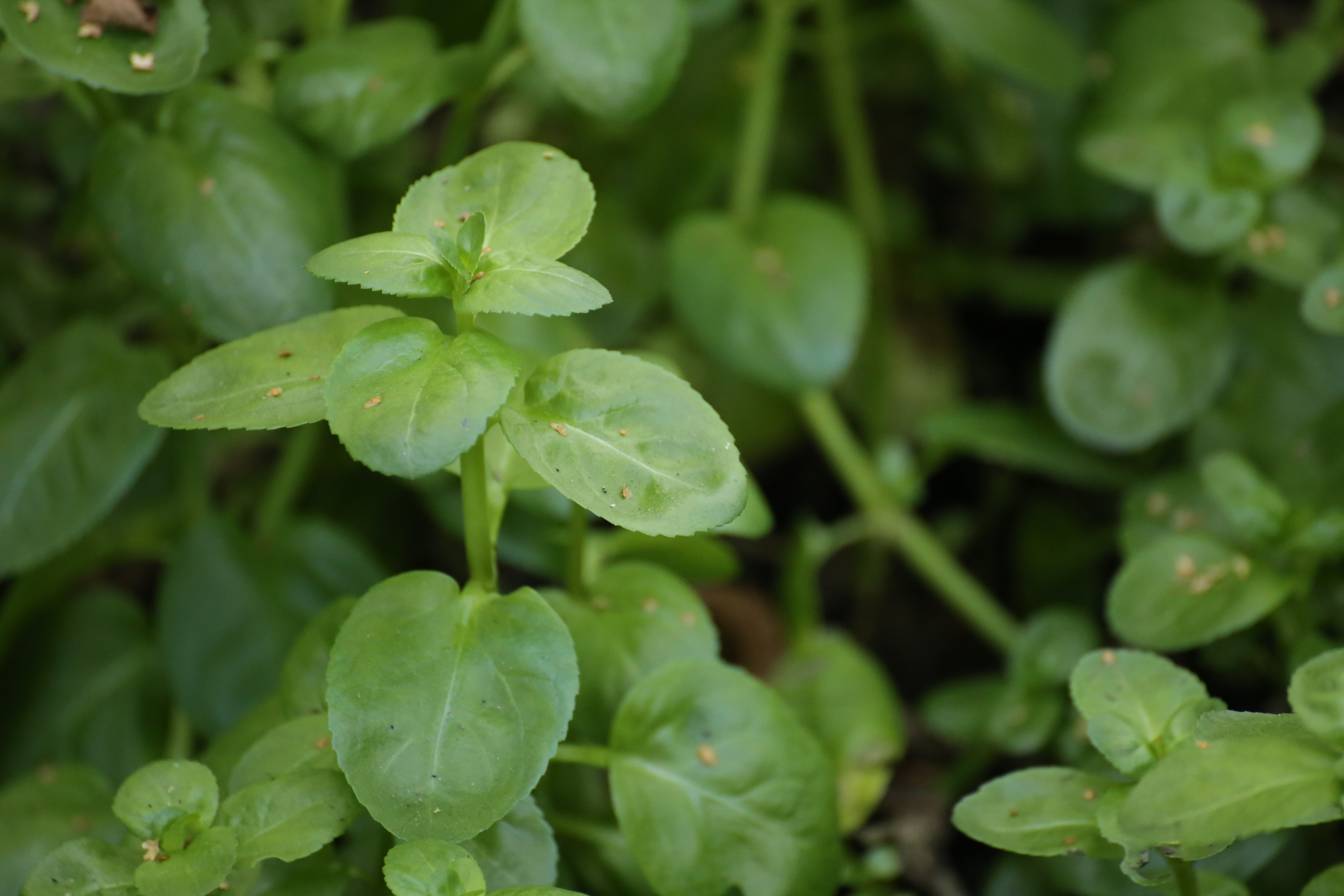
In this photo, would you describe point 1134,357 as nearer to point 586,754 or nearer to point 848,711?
point 848,711

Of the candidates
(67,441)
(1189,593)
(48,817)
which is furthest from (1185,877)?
(67,441)

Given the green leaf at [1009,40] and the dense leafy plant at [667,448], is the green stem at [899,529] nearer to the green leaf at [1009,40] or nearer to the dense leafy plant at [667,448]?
the dense leafy plant at [667,448]

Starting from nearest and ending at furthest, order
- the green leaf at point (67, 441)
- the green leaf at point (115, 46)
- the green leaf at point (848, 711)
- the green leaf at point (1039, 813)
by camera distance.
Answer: the green leaf at point (1039, 813), the green leaf at point (115, 46), the green leaf at point (67, 441), the green leaf at point (848, 711)

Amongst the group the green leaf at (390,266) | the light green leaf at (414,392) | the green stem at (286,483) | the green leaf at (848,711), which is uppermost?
the green leaf at (390,266)

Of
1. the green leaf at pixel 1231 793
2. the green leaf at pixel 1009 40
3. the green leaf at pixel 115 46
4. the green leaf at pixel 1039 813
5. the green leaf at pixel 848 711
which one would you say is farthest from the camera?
the green leaf at pixel 1009 40

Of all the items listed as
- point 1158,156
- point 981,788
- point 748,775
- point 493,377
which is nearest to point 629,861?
point 748,775

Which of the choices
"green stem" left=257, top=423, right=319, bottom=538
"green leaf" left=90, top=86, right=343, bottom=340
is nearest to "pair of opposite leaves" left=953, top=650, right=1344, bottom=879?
"green leaf" left=90, top=86, right=343, bottom=340

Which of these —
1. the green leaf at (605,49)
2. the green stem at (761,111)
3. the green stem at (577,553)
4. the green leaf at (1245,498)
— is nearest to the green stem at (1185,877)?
the green leaf at (1245,498)

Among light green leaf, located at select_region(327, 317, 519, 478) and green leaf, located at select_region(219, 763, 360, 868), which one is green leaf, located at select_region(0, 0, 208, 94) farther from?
green leaf, located at select_region(219, 763, 360, 868)
